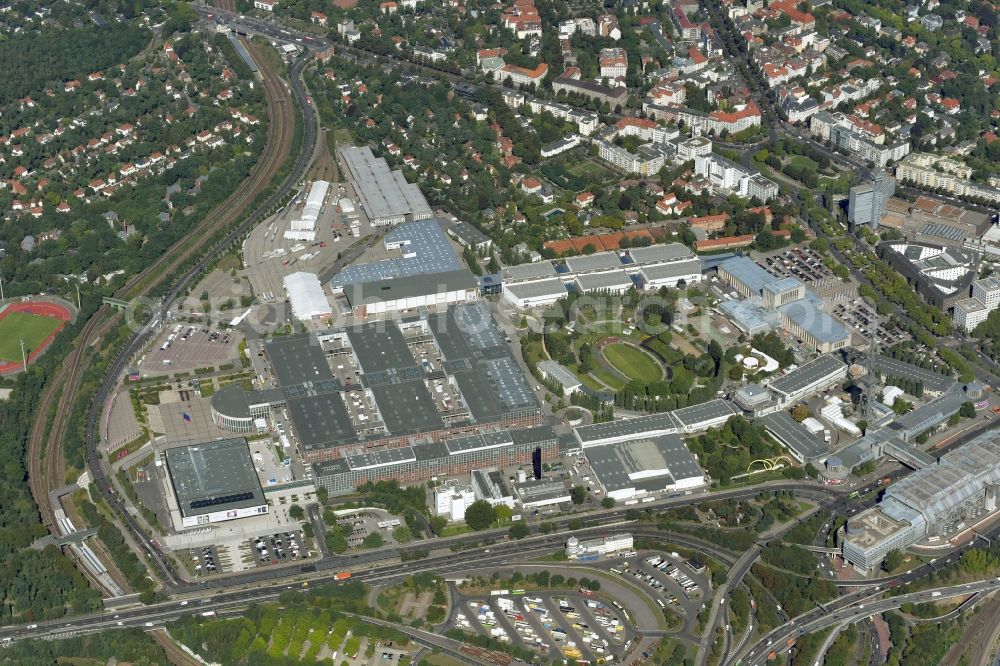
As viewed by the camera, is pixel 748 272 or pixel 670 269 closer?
pixel 748 272

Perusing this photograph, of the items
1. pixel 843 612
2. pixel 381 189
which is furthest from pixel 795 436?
pixel 381 189

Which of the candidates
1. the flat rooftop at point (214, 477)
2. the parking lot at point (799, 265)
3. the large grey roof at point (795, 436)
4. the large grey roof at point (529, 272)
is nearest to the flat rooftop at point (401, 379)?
the flat rooftop at point (214, 477)

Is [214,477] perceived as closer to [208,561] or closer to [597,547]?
[208,561]

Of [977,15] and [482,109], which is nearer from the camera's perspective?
[482,109]

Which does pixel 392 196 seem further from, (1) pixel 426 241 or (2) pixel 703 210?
(2) pixel 703 210

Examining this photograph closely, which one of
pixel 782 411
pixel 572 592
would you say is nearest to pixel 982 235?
pixel 782 411
